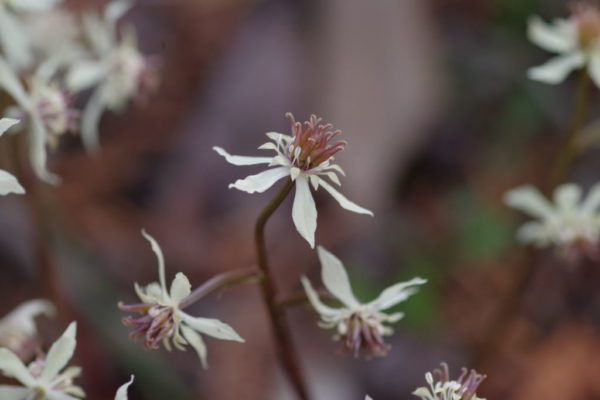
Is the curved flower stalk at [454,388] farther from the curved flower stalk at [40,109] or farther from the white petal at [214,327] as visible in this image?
the curved flower stalk at [40,109]

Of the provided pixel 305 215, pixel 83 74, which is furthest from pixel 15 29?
pixel 305 215

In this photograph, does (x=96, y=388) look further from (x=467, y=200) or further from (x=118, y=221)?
(x=467, y=200)

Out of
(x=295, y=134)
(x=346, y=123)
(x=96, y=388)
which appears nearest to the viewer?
(x=295, y=134)

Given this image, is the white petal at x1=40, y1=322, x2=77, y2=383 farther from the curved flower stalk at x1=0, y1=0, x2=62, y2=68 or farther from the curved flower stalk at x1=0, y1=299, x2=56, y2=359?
the curved flower stalk at x1=0, y1=0, x2=62, y2=68

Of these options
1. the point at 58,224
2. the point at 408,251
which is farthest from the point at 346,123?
the point at 58,224

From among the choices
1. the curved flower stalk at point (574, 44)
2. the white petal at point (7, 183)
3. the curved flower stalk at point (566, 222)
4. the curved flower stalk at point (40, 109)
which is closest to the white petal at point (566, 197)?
the curved flower stalk at point (566, 222)

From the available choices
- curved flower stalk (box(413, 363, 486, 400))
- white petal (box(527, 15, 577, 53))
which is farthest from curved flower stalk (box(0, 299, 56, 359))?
white petal (box(527, 15, 577, 53))
